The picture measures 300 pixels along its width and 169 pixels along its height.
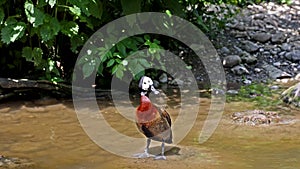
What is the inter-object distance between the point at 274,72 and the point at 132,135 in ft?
10.7

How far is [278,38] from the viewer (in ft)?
25.6

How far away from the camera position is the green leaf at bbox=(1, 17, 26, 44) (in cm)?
507

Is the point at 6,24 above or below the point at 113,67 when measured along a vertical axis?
above

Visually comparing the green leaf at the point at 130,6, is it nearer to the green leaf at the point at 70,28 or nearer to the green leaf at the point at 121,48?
the green leaf at the point at 121,48

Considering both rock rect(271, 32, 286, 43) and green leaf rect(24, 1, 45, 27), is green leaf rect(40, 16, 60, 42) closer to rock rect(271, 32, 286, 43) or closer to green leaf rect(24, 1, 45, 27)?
green leaf rect(24, 1, 45, 27)

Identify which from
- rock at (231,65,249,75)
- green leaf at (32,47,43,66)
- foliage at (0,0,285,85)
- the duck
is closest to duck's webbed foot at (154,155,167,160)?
the duck

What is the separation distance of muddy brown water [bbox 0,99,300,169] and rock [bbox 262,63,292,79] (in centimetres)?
164

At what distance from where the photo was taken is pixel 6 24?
5211 mm

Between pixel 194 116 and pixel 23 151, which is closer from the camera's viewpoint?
pixel 23 151

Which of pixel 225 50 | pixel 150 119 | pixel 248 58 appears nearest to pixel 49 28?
pixel 150 119

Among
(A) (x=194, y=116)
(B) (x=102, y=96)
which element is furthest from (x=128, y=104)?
(A) (x=194, y=116)

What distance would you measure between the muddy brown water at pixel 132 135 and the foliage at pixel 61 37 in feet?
2.02

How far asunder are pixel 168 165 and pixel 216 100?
2322mm

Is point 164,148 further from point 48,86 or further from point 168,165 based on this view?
point 48,86
